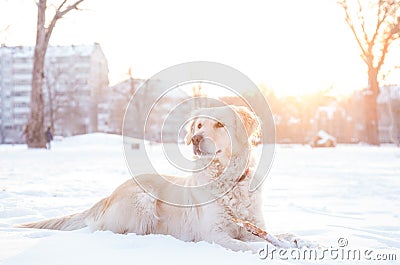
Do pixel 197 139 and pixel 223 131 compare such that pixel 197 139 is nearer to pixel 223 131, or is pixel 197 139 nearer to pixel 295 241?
pixel 223 131

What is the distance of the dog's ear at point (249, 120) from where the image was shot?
4430 mm

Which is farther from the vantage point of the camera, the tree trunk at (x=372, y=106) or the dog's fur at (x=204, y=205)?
the tree trunk at (x=372, y=106)

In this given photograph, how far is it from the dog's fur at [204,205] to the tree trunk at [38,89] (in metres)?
19.4

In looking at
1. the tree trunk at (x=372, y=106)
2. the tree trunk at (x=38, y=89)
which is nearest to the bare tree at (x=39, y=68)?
the tree trunk at (x=38, y=89)

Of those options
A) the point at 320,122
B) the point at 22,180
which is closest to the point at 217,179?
the point at 22,180

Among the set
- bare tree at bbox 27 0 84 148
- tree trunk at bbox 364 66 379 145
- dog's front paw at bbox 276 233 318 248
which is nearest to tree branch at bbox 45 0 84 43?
bare tree at bbox 27 0 84 148

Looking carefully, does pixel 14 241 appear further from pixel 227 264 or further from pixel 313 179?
pixel 313 179

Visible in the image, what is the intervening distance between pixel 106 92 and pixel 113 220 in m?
83.9

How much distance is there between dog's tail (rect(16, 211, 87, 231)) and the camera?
4078 millimetres

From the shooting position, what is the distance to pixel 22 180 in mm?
8883

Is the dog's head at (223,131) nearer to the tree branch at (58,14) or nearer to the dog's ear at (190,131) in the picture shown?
the dog's ear at (190,131)
